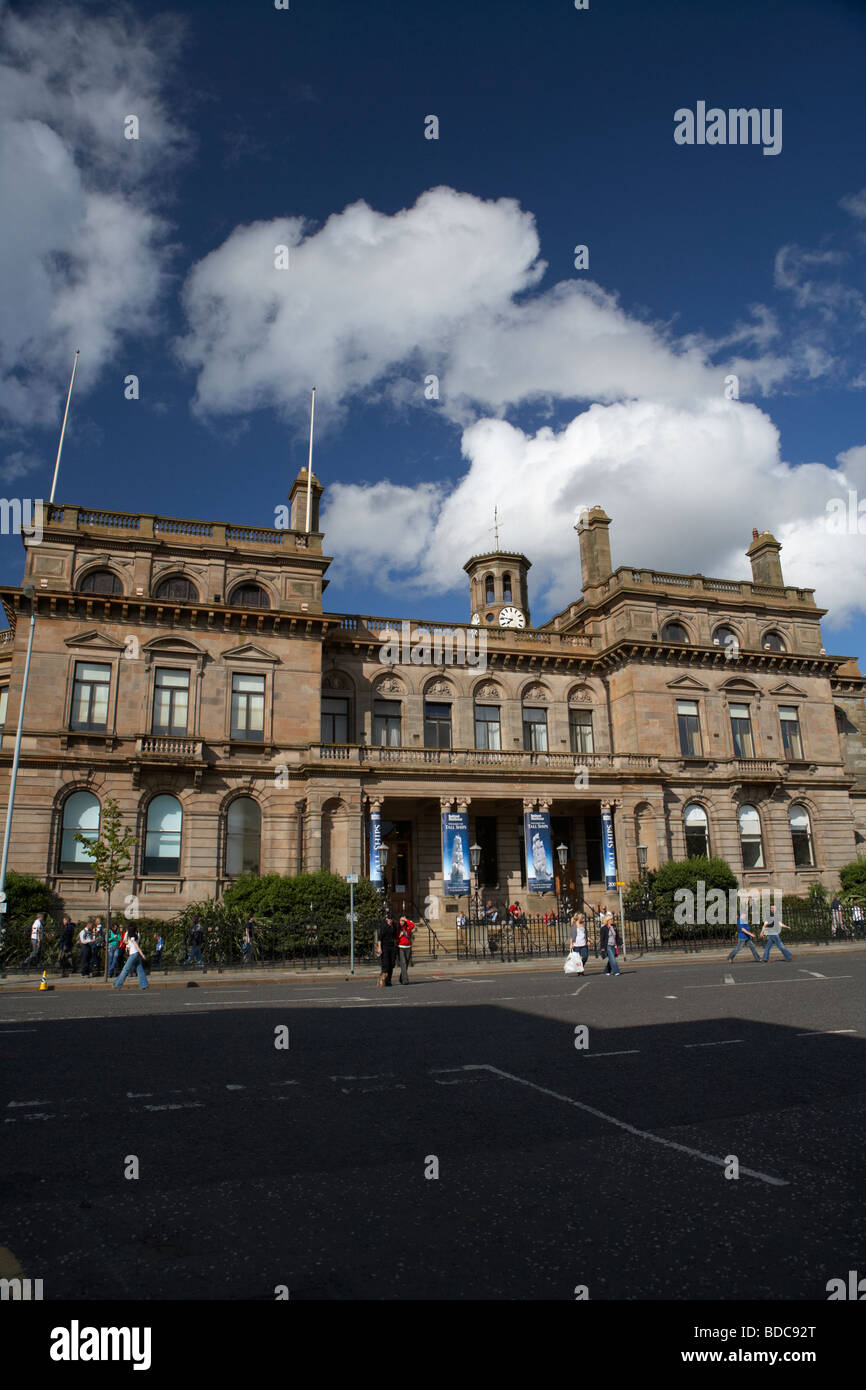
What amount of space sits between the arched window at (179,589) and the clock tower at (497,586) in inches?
1043

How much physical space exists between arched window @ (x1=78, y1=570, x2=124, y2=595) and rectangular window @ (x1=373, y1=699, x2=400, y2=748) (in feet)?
40.7

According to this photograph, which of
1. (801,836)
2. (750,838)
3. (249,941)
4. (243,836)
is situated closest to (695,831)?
(750,838)

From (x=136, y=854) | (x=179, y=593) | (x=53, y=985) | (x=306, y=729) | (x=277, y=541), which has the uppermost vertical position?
(x=277, y=541)

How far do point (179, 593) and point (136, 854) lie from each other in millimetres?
10857

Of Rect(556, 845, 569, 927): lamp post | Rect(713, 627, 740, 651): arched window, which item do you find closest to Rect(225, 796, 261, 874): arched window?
Rect(556, 845, 569, 927): lamp post

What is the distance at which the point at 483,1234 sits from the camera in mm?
4754

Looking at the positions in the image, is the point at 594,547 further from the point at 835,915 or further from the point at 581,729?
the point at 835,915

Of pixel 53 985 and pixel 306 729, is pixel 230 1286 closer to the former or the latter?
pixel 53 985

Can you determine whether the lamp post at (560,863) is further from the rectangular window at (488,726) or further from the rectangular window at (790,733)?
the rectangular window at (790,733)

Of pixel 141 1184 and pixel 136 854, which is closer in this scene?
pixel 141 1184

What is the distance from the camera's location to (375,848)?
100 feet

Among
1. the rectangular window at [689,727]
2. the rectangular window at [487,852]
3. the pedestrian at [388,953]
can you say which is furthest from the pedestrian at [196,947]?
the rectangular window at [689,727]

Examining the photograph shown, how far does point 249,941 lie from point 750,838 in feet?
84.5
